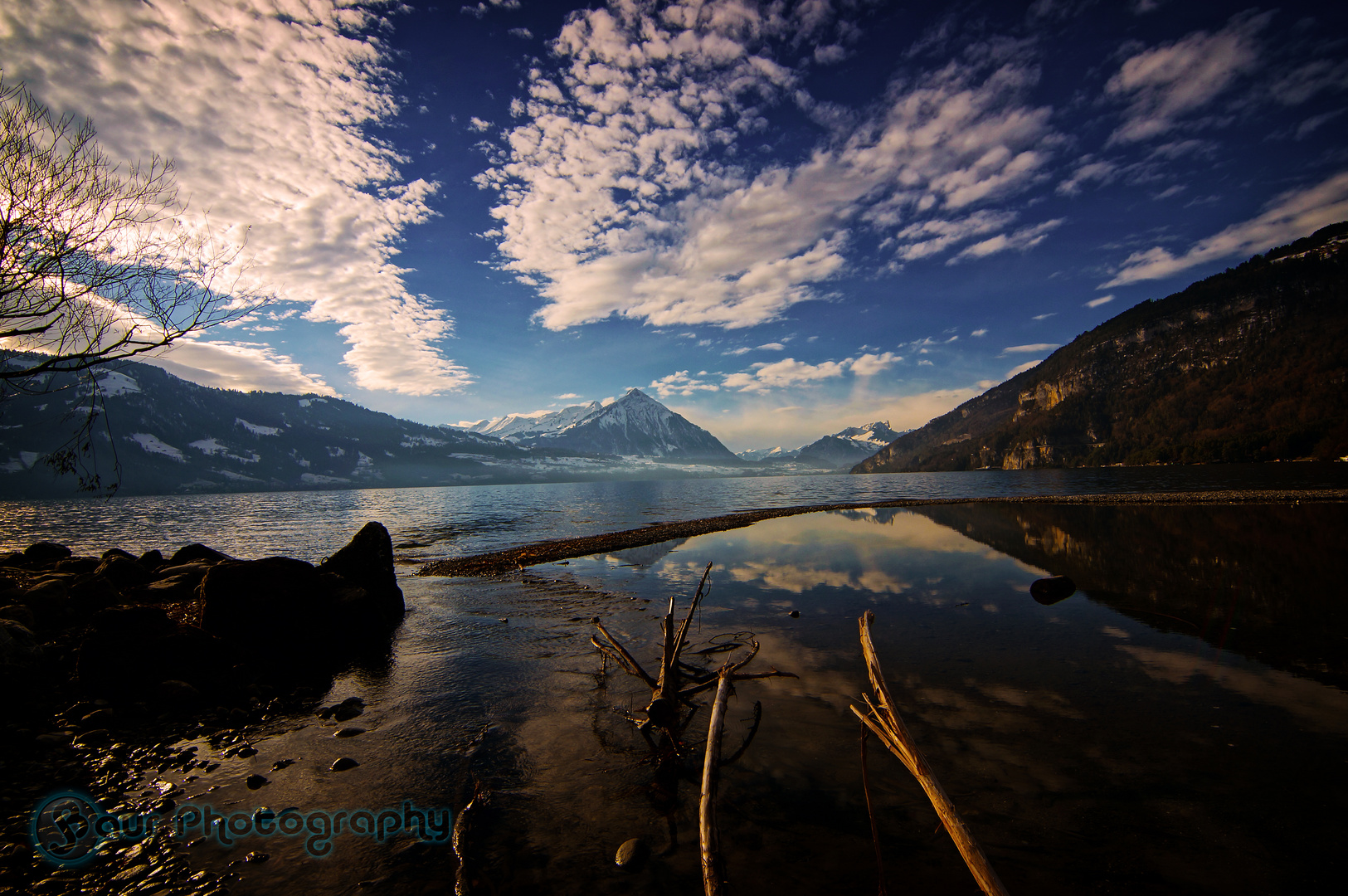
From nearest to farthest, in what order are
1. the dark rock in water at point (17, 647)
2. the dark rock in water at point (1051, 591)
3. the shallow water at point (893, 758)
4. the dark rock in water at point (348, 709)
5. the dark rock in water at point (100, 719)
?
the shallow water at point (893, 758), the dark rock in water at point (100, 719), the dark rock in water at point (17, 647), the dark rock in water at point (348, 709), the dark rock in water at point (1051, 591)

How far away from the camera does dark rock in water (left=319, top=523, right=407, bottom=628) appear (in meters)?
18.1

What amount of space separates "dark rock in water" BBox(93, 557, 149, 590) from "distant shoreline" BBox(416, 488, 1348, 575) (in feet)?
38.0

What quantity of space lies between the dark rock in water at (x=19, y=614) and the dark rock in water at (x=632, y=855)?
17.5 metres

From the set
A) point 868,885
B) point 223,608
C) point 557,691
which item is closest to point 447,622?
point 223,608

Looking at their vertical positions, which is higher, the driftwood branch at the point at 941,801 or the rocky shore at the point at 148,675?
the driftwood branch at the point at 941,801

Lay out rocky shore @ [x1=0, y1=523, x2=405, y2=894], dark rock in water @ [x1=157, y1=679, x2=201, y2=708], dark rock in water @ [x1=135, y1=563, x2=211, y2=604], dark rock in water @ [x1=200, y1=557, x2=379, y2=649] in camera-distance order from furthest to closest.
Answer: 1. dark rock in water @ [x1=135, y1=563, x2=211, y2=604]
2. dark rock in water @ [x1=200, y1=557, x2=379, y2=649]
3. dark rock in water @ [x1=157, y1=679, x2=201, y2=708]
4. rocky shore @ [x1=0, y1=523, x2=405, y2=894]

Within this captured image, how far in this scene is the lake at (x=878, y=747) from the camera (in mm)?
5801

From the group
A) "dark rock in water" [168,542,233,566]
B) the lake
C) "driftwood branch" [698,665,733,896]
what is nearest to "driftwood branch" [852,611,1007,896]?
"driftwood branch" [698,665,733,896]

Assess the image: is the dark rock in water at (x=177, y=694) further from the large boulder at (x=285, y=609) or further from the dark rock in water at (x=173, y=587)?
the dark rock in water at (x=173, y=587)

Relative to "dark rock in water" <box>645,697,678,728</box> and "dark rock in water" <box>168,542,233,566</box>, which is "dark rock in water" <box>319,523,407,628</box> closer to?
"dark rock in water" <box>168,542,233,566</box>

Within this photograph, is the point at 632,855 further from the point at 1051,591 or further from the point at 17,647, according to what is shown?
the point at 1051,591

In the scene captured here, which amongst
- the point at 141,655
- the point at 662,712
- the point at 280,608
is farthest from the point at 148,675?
the point at 662,712

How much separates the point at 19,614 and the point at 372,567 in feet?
27.1

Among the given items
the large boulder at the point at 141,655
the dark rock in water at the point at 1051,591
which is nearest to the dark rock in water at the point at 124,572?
the large boulder at the point at 141,655
